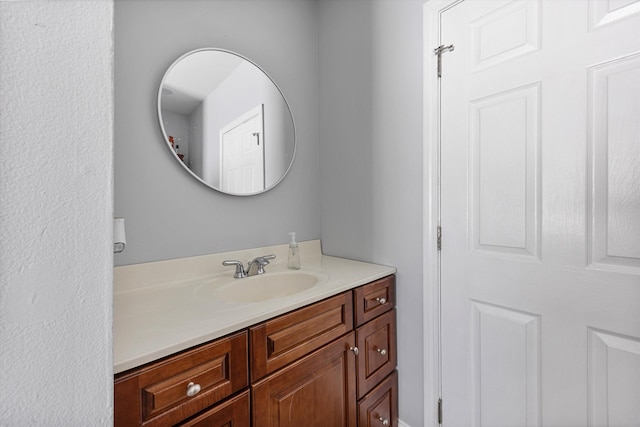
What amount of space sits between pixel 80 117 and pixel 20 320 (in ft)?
0.77

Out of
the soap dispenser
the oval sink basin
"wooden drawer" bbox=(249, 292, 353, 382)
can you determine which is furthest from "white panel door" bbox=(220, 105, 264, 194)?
"wooden drawer" bbox=(249, 292, 353, 382)

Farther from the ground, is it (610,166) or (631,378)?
(610,166)

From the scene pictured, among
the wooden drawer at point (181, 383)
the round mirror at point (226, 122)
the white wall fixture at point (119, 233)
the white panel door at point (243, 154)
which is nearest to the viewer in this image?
the wooden drawer at point (181, 383)

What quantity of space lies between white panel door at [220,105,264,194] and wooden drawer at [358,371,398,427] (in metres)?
1.09

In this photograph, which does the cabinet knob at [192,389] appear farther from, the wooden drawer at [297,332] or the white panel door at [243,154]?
the white panel door at [243,154]

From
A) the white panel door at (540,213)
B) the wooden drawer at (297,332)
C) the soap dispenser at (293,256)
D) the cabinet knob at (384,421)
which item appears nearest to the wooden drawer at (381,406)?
the cabinet knob at (384,421)

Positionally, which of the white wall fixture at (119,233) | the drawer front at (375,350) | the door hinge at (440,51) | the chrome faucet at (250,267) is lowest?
the drawer front at (375,350)

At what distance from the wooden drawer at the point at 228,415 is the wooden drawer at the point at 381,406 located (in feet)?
1.84

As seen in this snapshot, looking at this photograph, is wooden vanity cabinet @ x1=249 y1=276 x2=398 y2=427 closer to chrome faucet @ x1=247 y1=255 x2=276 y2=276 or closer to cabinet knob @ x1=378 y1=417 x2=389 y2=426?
cabinet knob @ x1=378 y1=417 x2=389 y2=426

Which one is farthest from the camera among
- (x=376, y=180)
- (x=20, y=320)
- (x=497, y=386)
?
(x=376, y=180)

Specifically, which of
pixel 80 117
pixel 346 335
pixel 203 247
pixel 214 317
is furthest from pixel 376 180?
pixel 80 117

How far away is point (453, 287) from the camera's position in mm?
1247

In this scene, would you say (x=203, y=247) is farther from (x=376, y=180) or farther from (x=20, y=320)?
(x=20, y=320)

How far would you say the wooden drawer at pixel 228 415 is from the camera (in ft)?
2.45
